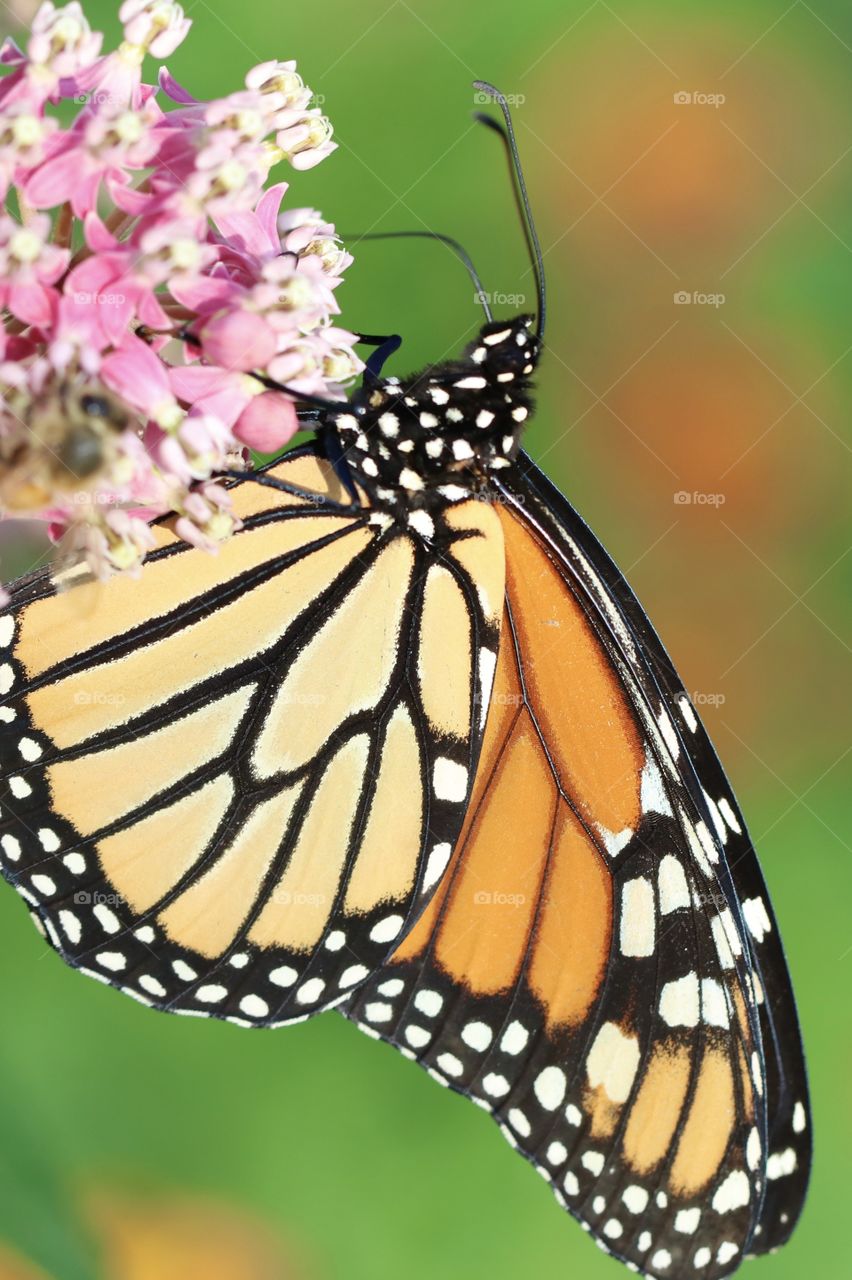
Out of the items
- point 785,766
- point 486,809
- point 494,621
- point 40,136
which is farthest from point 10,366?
point 785,766

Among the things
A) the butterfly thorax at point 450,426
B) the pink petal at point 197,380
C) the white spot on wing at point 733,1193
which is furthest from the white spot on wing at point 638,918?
the pink petal at point 197,380

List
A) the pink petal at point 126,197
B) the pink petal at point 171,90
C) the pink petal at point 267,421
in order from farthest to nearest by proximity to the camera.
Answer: the pink petal at point 171,90, the pink petal at point 267,421, the pink petal at point 126,197

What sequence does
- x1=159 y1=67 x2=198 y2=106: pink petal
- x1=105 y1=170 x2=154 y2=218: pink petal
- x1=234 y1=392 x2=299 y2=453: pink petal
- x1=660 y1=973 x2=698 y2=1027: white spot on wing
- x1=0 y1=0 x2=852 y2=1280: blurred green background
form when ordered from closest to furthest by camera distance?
x1=105 y1=170 x2=154 y2=218: pink petal, x1=234 y1=392 x2=299 y2=453: pink petal, x1=159 y1=67 x2=198 y2=106: pink petal, x1=660 y1=973 x2=698 y2=1027: white spot on wing, x1=0 y1=0 x2=852 y2=1280: blurred green background

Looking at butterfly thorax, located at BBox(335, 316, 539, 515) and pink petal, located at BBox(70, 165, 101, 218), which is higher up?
butterfly thorax, located at BBox(335, 316, 539, 515)

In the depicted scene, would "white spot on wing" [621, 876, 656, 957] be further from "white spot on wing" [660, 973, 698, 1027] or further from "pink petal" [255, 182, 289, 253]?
"pink petal" [255, 182, 289, 253]

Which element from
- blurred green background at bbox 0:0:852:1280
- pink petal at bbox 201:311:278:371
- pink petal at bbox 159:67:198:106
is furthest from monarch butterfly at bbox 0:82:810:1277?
blurred green background at bbox 0:0:852:1280

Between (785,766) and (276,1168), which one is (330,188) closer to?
(785,766)

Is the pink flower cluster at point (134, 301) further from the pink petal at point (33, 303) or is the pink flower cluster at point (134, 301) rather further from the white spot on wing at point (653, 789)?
the white spot on wing at point (653, 789)

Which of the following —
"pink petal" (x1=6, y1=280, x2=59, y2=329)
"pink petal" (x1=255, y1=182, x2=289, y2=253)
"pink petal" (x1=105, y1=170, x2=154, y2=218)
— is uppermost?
"pink petal" (x1=255, y1=182, x2=289, y2=253)
